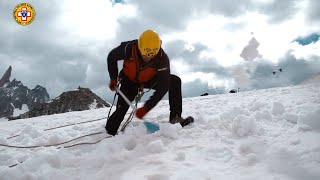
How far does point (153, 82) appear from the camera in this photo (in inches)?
246

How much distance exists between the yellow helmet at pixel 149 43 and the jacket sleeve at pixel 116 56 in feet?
1.17

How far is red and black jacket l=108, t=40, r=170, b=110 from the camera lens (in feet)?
18.9

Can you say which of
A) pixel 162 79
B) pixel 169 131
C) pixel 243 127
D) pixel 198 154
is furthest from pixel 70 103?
pixel 198 154

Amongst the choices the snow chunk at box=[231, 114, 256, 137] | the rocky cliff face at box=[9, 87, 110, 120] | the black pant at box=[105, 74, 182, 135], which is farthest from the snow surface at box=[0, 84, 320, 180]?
the rocky cliff face at box=[9, 87, 110, 120]

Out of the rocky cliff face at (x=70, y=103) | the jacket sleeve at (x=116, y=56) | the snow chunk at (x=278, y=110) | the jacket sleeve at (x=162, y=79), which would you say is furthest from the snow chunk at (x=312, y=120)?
the rocky cliff face at (x=70, y=103)

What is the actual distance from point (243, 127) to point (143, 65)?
2.12 m

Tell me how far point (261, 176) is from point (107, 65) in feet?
12.6

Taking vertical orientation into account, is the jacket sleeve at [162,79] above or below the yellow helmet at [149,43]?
below

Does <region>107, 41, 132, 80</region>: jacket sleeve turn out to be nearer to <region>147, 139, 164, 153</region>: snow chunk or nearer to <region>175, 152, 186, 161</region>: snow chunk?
<region>147, 139, 164, 153</region>: snow chunk

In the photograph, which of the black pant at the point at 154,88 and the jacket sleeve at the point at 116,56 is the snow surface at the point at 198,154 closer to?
the black pant at the point at 154,88

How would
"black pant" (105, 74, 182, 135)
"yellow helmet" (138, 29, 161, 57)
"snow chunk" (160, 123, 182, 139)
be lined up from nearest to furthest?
"snow chunk" (160, 123, 182, 139) < "yellow helmet" (138, 29, 161, 57) < "black pant" (105, 74, 182, 135)

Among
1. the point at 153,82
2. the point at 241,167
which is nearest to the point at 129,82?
the point at 153,82

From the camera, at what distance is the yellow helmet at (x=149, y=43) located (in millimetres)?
5492

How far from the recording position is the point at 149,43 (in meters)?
5.49
